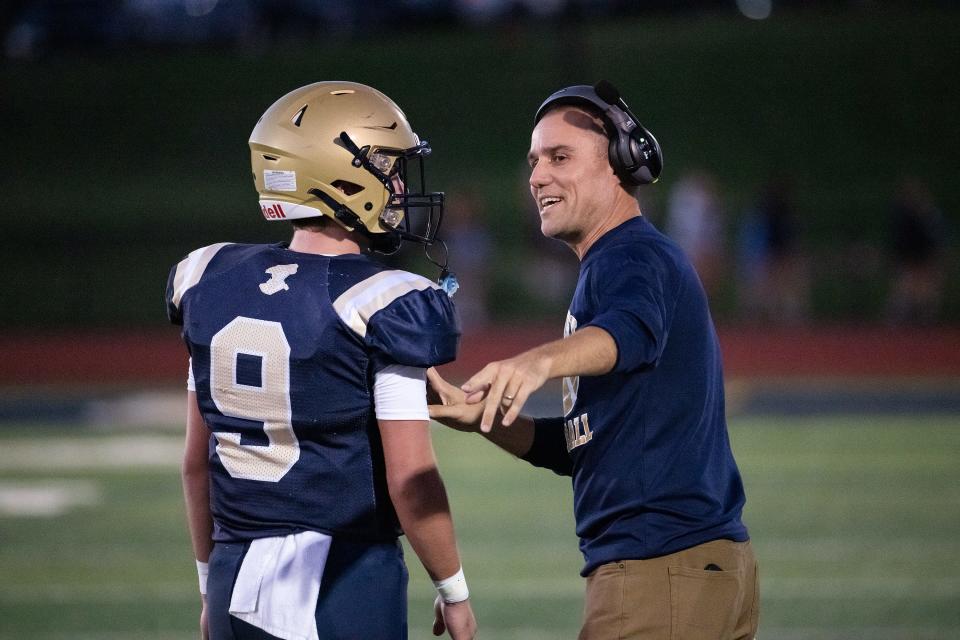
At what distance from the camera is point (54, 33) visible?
24203 millimetres

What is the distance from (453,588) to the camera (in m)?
2.81

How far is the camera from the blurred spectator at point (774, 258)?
51.4 ft

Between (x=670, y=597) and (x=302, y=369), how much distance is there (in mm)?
945

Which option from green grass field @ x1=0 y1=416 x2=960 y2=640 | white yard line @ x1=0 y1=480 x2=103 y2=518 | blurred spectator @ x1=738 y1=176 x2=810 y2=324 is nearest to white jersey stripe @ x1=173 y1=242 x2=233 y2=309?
green grass field @ x1=0 y1=416 x2=960 y2=640

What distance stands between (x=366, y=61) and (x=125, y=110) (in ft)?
14.9

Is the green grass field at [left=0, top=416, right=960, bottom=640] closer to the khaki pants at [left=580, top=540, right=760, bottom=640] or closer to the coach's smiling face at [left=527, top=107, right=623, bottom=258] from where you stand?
the khaki pants at [left=580, top=540, right=760, bottom=640]

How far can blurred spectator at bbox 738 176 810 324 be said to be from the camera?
15672mm

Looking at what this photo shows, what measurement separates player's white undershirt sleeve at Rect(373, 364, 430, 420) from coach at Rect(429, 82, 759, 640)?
6.5 inches

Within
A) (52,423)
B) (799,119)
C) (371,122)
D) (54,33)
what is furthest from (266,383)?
(54,33)

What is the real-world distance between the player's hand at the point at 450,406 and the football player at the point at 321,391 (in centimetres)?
13

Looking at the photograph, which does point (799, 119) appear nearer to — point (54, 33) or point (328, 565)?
point (54, 33)

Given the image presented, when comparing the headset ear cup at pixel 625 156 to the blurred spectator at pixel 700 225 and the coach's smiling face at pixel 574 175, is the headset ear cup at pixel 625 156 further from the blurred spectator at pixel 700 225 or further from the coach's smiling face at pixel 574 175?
the blurred spectator at pixel 700 225

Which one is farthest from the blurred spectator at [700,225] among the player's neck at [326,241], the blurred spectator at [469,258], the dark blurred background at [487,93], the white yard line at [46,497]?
the player's neck at [326,241]

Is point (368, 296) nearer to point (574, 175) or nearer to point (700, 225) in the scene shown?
point (574, 175)
